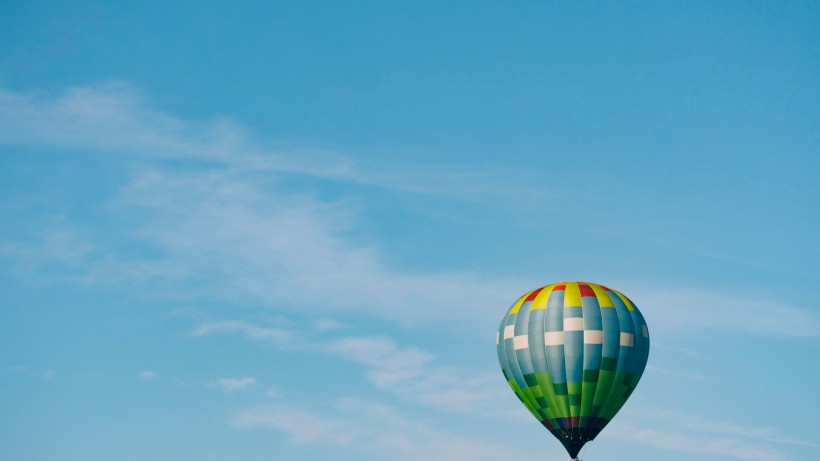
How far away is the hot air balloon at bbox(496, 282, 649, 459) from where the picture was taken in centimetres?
6650

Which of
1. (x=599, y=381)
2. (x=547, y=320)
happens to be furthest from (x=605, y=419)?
(x=547, y=320)

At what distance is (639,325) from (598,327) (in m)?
3.27

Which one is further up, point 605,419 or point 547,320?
point 547,320

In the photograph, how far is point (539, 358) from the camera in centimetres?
6719

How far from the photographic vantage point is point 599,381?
219ft

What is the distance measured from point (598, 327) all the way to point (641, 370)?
4344 millimetres

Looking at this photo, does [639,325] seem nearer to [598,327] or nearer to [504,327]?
[598,327]

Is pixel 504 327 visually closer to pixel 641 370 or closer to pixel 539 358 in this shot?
pixel 539 358

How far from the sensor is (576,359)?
218 ft

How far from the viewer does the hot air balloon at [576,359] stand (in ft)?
218

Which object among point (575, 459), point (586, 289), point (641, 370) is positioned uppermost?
point (586, 289)

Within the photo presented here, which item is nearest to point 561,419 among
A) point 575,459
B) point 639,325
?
point 575,459

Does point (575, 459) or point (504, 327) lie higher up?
point (504, 327)

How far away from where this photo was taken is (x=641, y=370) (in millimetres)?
68625
